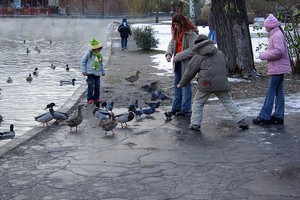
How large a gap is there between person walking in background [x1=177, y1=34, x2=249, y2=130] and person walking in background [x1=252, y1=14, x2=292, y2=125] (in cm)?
50

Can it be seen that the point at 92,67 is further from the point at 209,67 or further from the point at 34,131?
the point at 209,67

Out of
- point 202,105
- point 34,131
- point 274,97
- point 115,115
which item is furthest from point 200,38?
point 34,131

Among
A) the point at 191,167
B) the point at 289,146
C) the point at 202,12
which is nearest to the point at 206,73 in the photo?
the point at 289,146

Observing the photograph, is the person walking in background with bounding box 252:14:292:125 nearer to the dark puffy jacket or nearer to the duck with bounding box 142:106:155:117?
the dark puffy jacket

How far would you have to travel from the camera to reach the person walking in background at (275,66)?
388 inches

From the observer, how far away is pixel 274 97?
10266 millimetres

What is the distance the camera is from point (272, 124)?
33.7 feet

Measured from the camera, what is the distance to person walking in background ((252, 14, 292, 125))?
32.4 feet

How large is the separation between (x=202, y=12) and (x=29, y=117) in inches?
1796

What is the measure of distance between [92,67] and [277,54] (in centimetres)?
434

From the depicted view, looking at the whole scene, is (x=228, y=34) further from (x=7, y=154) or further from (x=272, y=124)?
(x=7, y=154)

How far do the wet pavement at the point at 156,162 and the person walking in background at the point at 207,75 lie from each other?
0.26 metres

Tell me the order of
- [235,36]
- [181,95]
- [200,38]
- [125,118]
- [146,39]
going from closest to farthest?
[200,38] → [125,118] → [181,95] → [235,36] → [146,39]

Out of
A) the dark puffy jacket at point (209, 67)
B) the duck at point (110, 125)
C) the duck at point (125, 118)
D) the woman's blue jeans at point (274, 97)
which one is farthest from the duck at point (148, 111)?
the woman's blue jeans at point (274, 97)
